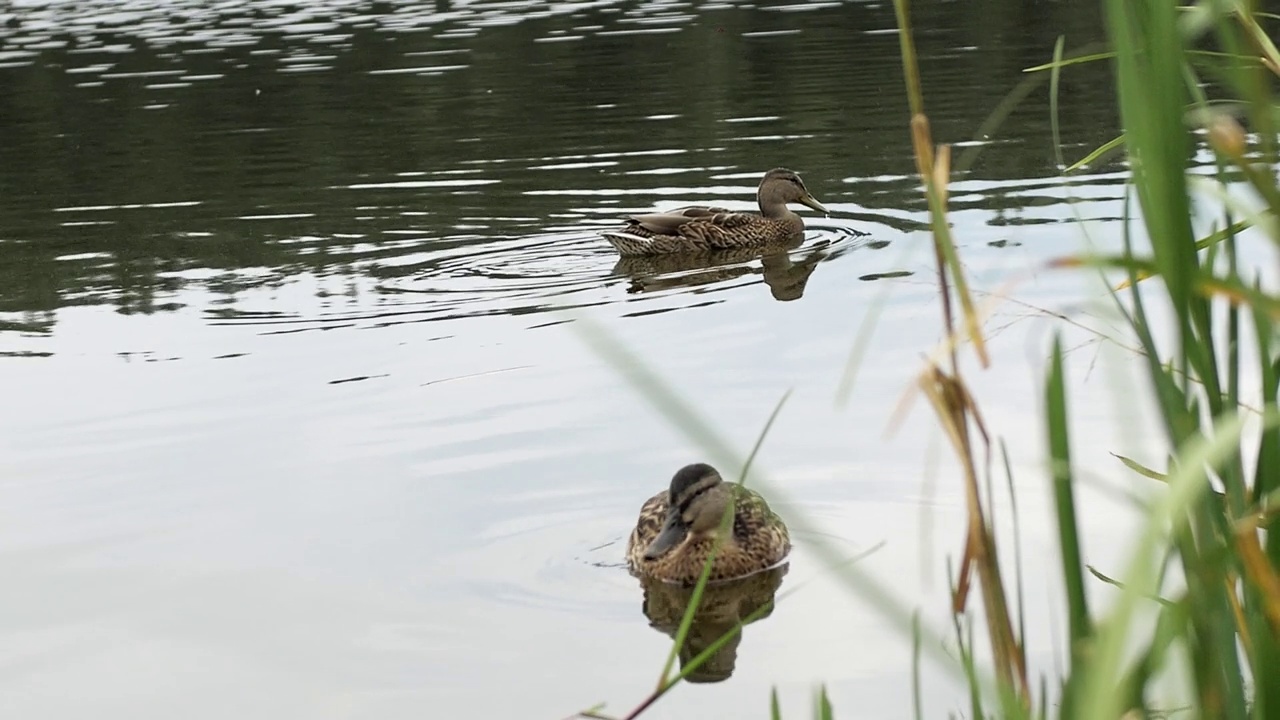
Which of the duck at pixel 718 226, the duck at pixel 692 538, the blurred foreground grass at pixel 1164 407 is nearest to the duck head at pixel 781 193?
the duck at pixel 718 226

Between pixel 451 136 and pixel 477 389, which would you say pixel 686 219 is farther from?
pixel 451 136

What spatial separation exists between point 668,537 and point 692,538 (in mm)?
183

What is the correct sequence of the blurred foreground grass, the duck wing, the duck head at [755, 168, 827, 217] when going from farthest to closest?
the duck head at [755, 168, 827, 217]
the duck wing
the blurred foreground grass

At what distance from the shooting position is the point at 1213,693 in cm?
226

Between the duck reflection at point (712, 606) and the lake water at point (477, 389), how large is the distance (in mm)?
82

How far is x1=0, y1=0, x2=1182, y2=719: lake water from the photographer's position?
5.52 meters

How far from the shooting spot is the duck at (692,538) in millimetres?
6103

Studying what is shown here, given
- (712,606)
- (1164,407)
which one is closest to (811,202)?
(712,606)

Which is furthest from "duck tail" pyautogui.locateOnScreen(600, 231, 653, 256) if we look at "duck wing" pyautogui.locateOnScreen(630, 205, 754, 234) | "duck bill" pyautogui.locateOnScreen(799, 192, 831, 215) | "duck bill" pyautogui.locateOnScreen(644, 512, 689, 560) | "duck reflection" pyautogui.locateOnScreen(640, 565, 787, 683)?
"duck bill" pyautogui.locateOnScreen(644, 512, 689, 560)

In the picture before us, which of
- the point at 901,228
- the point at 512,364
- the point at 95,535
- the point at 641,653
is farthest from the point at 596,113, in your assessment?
the point at 641,653

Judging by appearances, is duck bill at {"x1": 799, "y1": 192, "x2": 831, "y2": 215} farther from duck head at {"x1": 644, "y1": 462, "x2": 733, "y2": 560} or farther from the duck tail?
duck head at {"x1": 644, "y1": 462, "x2": 733, "y2": 560}

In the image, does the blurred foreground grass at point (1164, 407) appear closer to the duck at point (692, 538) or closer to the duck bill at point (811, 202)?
the duck at point (692, 538)

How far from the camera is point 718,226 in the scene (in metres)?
12.2

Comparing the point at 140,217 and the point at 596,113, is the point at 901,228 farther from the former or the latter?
the point at 596,113
